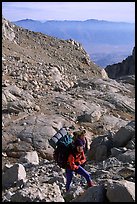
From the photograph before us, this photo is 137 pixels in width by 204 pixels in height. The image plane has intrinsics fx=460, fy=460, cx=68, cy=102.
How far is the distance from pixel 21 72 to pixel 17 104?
8.78 meters

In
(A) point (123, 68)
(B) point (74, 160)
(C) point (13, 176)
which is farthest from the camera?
(A) point (123, 68)

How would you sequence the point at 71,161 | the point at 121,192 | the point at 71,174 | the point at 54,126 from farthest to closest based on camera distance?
1. the point at 54,126
2. the point at 71,174
3. the point at 71,161
4. the point at 121,192

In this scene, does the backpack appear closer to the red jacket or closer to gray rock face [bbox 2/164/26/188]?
the red jacket

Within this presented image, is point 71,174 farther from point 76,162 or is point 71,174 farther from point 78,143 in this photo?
point 78,143

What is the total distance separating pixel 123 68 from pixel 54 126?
54369 mm

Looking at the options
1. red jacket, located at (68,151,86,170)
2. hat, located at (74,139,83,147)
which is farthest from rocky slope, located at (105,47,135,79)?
hat, located at (74,139,83,147)

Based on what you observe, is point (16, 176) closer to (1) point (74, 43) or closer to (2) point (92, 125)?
(2) point (92, 125)

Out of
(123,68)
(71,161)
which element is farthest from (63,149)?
A: (123,68)

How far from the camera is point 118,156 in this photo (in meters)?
15.8

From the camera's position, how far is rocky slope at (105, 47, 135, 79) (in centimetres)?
7239

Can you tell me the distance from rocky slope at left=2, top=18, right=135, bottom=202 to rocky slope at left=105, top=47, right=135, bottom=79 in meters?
24.5

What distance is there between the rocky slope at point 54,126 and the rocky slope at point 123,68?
965 inches

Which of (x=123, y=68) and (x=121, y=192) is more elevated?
(x=121, y=192)

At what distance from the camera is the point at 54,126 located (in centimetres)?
2314
